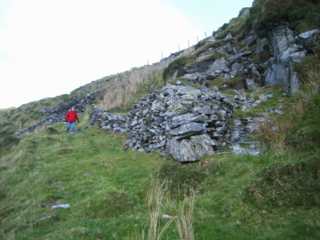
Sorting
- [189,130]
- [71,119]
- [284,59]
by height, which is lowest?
[189,130]

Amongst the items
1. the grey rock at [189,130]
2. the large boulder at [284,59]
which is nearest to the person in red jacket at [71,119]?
the grey rock at [189,130]

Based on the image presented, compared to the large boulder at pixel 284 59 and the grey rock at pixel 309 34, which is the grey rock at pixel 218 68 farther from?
the grey rock at pixel 309 34

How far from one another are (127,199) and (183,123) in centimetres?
485

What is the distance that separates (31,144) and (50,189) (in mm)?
8970

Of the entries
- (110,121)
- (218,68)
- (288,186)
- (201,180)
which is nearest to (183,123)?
(201,180)

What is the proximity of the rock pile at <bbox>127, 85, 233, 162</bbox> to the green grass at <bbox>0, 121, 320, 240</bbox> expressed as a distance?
2.40 feet

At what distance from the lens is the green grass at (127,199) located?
785cm

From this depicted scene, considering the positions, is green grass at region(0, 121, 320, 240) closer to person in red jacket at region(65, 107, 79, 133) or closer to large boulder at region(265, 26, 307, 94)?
large boulder at region(265, 26, 307, 94)

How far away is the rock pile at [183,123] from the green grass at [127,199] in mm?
731

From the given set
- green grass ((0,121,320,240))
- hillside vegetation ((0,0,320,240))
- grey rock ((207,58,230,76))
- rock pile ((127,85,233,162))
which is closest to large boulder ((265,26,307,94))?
hillside vegetation ((0,0,320,240))

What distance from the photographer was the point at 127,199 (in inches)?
418

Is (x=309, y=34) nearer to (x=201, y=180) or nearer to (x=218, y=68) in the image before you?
(x=218, y=68)

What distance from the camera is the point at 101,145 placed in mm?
18719

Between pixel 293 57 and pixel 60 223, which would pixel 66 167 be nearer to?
pixel 60 223
